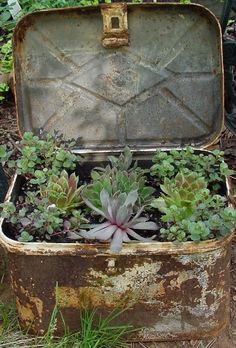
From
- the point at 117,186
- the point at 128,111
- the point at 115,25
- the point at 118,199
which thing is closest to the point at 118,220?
the point at 118,199

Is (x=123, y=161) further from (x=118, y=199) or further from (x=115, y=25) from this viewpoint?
(x=115, y=25)

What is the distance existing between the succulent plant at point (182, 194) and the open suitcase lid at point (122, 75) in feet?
1.19

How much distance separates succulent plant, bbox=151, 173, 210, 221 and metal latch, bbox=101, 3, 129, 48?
55cm

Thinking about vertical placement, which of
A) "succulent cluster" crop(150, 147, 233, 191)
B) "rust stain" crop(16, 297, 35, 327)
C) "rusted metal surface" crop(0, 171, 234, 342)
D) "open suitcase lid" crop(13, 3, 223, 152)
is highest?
"open suitcase lid" crop(13, 3, 223, 152)

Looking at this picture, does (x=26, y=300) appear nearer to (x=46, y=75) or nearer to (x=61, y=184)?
(x=61, y=184)

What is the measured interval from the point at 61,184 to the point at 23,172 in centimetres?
20

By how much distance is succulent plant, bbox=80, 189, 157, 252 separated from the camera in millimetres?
1769

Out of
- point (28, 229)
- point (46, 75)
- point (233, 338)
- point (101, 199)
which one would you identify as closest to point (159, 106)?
point (46, 75)

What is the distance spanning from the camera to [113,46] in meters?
2.19

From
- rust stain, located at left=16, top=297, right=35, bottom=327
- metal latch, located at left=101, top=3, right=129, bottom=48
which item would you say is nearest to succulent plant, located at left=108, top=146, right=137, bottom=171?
metal latch, located at left=101, top=3, right=129, bottom=48

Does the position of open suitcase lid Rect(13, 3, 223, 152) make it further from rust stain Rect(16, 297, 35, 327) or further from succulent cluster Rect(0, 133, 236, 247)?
rust stain Rect(16, 297, 35, 327)

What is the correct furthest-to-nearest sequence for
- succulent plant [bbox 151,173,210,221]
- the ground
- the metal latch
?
the metal latch < the ground < succulent plant [bbox 151,173,210,221]

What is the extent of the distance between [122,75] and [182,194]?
595 millimetres

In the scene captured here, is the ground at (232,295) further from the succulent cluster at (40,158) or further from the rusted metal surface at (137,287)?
the succulent cluster at (40,158)
